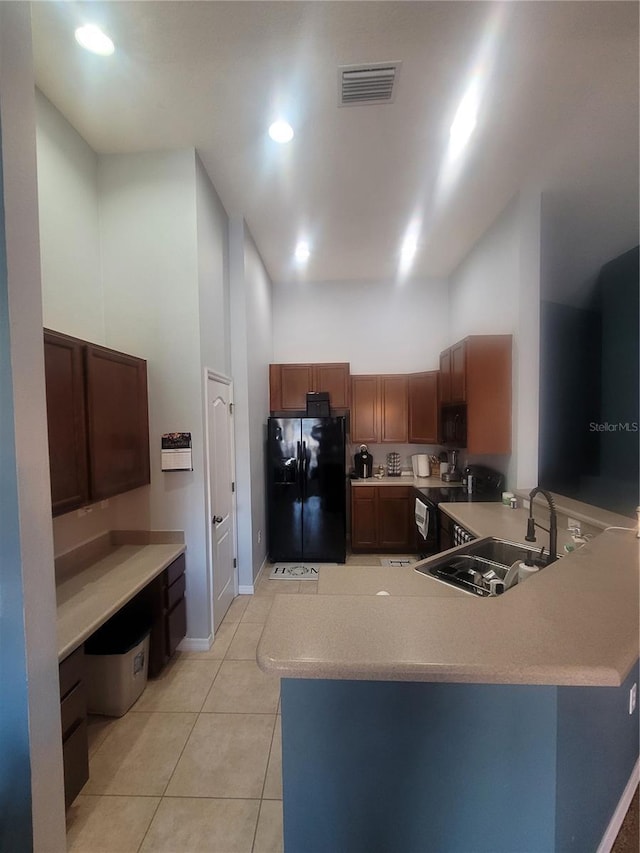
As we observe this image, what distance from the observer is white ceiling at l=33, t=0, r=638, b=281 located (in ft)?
5.18

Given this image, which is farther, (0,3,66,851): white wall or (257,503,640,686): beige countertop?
(0,3,66,851): white wall

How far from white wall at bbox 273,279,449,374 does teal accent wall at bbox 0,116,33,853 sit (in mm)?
3841

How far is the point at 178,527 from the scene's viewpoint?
2.51 meters

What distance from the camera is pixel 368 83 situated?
1.88 metres

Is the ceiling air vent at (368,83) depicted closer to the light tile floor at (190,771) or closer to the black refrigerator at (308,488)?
the black refrigerator at (308,488)

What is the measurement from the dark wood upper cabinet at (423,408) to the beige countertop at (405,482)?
464 millimetres

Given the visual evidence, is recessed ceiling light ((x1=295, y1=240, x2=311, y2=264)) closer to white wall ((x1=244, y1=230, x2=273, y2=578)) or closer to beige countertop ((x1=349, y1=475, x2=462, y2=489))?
white wall ((x1=244, y1=230, x2=273, y2=578))

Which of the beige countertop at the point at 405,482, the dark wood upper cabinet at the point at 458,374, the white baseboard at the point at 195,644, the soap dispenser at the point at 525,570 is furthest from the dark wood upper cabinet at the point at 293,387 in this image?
the soap dispenser at the point at 525,570

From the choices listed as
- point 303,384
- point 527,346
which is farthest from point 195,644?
point 527,346

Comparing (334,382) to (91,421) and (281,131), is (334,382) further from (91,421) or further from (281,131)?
(91,421)

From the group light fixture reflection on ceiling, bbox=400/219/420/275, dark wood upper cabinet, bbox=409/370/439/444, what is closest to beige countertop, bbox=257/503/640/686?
dark wood upper cabinet, bbox=409/370/439/444

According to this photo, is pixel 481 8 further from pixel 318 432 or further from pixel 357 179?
pixel 318 432

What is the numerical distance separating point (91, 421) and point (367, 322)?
366 centimetres

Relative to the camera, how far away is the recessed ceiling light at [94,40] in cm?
161
